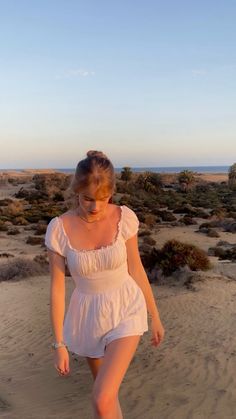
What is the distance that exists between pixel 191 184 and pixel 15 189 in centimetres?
1579

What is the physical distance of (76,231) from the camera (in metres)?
3.21

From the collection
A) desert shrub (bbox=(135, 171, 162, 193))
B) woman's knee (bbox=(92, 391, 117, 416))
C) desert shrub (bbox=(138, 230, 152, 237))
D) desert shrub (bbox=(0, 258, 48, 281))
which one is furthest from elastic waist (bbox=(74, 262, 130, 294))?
desert shrub (bbox=(135, 171, 162, 193))

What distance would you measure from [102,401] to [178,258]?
29.6ft

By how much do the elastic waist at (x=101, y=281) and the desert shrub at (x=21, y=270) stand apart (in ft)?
30.5

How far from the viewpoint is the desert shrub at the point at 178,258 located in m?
11.6

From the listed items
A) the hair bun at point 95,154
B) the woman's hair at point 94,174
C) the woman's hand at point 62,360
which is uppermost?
the hair bun at point 95,154

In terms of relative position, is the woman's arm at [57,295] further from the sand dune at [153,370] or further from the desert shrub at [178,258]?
the desert shrub at [178,258]

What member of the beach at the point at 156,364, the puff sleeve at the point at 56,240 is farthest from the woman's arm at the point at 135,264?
the beach at the point at 156,364

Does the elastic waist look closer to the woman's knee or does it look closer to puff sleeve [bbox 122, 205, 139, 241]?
puff sleeve [bbox 122, 205, 139, 241]

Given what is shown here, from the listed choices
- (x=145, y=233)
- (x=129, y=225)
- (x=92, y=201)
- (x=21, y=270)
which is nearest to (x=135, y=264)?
(x=129, y=225)

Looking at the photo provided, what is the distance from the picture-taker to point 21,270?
1244cm

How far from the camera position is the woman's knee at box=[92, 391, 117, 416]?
9.16ft

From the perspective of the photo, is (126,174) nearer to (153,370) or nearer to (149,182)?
(149,182)

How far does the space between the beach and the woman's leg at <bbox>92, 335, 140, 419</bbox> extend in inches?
88.4
